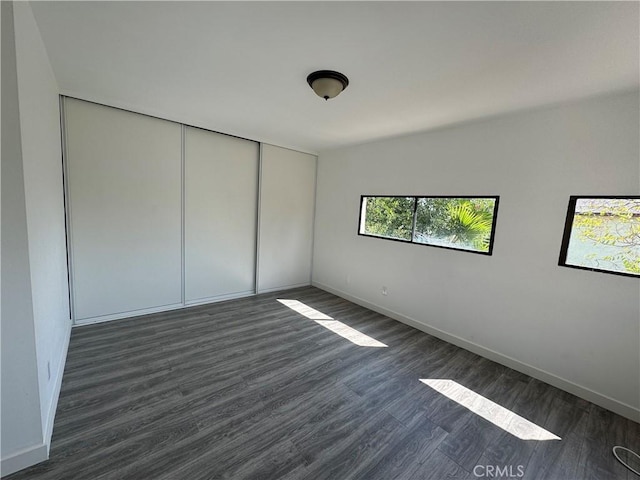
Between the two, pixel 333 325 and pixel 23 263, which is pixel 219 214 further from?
pixel 23 263

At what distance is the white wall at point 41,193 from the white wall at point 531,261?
3.52 metres

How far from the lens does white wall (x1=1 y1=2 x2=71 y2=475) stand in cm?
130

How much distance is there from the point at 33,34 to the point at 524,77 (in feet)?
10.8

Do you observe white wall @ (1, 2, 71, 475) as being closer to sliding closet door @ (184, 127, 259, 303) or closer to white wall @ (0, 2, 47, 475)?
white wall @ (0, 2, 47, 475)

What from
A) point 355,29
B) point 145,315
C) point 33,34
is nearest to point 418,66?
point 355,29

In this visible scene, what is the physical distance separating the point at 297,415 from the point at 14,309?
1803mm

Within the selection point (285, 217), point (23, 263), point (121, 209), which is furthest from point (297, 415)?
point (285, 217)

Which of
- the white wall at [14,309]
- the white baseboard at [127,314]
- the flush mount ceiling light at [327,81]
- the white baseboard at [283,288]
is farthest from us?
the white baseboard at [283,288]

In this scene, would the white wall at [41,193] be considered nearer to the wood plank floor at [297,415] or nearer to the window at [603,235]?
the wood plank floor at [297,415]

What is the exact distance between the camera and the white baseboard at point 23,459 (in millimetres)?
1391

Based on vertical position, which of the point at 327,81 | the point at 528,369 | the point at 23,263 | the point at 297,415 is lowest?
the point at 297,415

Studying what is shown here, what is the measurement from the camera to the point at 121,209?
3.16 m

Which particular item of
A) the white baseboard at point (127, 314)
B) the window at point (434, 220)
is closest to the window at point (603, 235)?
the window at point (434, 220)

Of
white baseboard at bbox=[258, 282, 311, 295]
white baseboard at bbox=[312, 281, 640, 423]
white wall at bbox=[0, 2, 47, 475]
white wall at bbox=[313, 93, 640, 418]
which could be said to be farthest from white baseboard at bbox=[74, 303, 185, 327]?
white wall at bbox=[313, 93, 640, 418]
